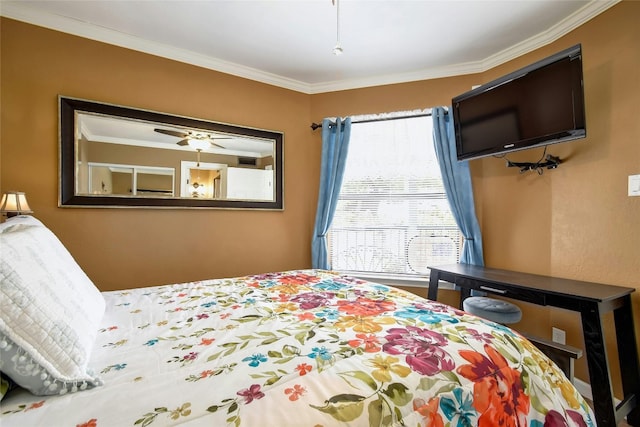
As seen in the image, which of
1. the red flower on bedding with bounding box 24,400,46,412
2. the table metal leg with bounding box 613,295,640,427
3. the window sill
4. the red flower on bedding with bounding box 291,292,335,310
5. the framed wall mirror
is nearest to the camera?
the red flower on bedding with bounding box 24,400,46,412

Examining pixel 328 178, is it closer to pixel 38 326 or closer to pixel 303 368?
pixel 303 368

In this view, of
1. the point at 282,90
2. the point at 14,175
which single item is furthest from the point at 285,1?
the point at 14,175

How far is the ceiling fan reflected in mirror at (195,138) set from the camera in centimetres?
247

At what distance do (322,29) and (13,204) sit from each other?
7.65 feet

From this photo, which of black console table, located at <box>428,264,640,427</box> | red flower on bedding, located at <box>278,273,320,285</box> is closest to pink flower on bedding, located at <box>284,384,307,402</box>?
red flower on bedding, located at <box>278,273,320,285</box>

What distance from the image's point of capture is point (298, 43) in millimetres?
2416

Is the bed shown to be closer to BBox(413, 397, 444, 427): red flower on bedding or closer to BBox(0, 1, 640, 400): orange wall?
BBox(413, 397, 444, 427): red flower on bedding

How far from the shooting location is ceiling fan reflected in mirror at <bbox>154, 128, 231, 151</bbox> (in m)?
2.47

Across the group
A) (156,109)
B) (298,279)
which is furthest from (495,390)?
(156,109)

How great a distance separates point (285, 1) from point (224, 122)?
1156 millimetres

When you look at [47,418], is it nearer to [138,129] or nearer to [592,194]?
[138,129]

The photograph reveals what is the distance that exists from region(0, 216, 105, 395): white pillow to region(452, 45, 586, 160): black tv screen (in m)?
2.57

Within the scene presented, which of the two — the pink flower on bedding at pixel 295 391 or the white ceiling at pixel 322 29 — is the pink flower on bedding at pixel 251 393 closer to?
the pink flower on bedding at pixel 295 391

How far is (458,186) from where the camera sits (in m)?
2.67
